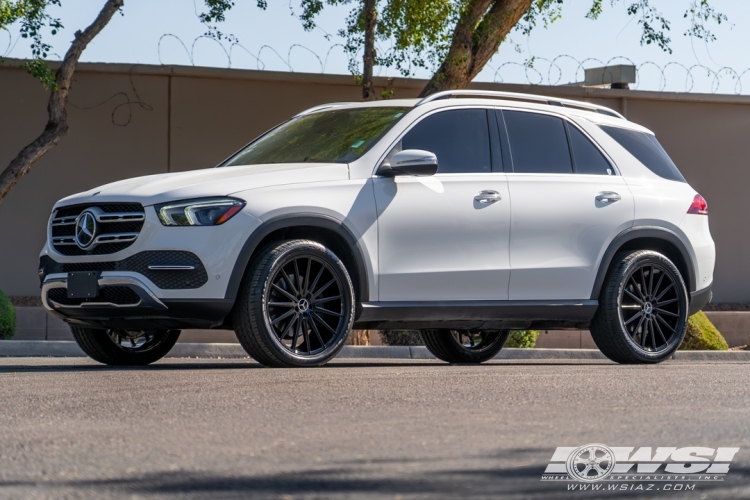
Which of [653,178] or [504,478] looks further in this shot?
[653,178]

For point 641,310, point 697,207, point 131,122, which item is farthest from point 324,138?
point 131,122

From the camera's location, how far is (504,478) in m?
3.89

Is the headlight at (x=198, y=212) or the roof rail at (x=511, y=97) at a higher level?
the roof rail at (x=511, y=97)

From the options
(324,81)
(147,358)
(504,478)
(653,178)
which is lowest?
(147,358)

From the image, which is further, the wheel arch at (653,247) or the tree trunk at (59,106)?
the tree trunk at (59,106)

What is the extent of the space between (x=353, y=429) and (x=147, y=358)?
178 inches

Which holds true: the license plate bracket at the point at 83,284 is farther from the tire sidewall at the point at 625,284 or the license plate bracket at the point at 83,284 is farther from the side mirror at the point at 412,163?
the tire sidewall at the point at 625,284

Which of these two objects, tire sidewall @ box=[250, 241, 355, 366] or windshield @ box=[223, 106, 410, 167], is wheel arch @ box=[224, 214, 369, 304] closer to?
tire sidewall @ box=[250, 241, 355, 366]

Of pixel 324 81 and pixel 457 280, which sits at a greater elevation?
pixel 324 81

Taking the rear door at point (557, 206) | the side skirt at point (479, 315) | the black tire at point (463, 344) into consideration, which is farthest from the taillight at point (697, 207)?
the black tire at point (463, 344)

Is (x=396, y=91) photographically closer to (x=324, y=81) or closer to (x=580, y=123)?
(x=324, y=81)

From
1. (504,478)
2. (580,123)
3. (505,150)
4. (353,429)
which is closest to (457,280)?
(505,150)

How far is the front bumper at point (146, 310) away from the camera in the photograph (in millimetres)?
7547

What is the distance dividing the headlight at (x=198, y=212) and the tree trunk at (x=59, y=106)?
24.3 ft
